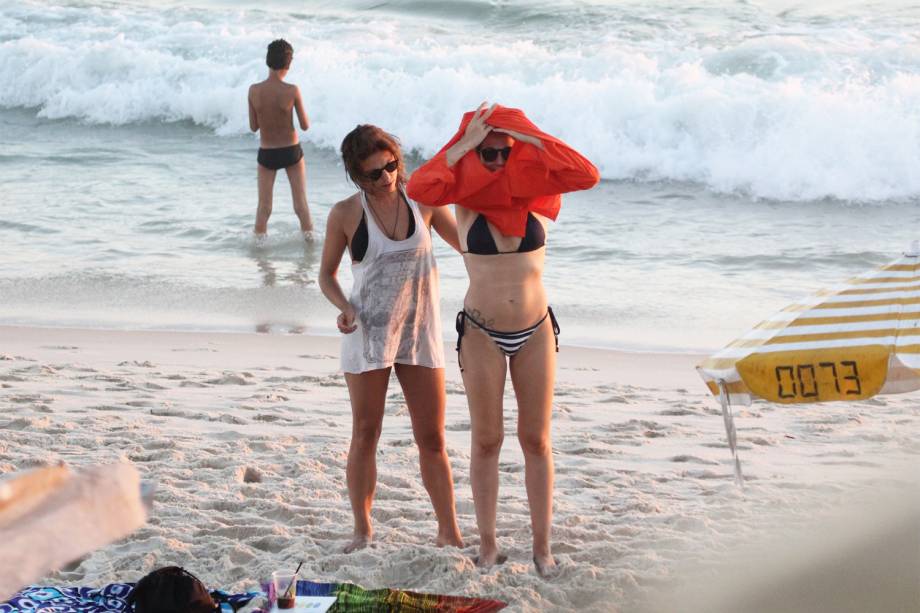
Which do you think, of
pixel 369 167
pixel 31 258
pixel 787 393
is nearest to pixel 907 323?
pixel 787 393

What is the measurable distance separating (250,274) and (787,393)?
7.70 meters

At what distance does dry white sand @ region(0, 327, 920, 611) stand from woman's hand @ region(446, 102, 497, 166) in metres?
1.55

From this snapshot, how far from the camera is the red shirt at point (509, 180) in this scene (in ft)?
13.8

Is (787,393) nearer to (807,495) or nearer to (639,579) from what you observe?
(639,579)

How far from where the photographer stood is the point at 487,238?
14.0 feet

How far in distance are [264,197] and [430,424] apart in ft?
24.0

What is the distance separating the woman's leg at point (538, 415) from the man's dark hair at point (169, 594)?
132 centimetres

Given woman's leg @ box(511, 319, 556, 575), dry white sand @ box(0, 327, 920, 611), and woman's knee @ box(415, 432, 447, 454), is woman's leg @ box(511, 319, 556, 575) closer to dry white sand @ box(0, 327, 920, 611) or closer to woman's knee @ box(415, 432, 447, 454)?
dry white sand @ box(0, 327, 920, 611)

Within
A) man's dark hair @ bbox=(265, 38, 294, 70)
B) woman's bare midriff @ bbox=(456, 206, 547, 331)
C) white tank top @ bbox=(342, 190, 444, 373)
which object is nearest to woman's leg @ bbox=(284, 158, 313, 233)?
man's dark hair @ bbox=(265, 38, 294, 70)

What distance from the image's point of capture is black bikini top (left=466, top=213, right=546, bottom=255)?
14.0 feet

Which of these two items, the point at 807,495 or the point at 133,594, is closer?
the point at 133,594

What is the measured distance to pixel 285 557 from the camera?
4.70m

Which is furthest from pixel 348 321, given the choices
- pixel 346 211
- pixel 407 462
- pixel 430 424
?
pixel 407 462

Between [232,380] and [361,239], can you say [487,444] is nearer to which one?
[361,239]
